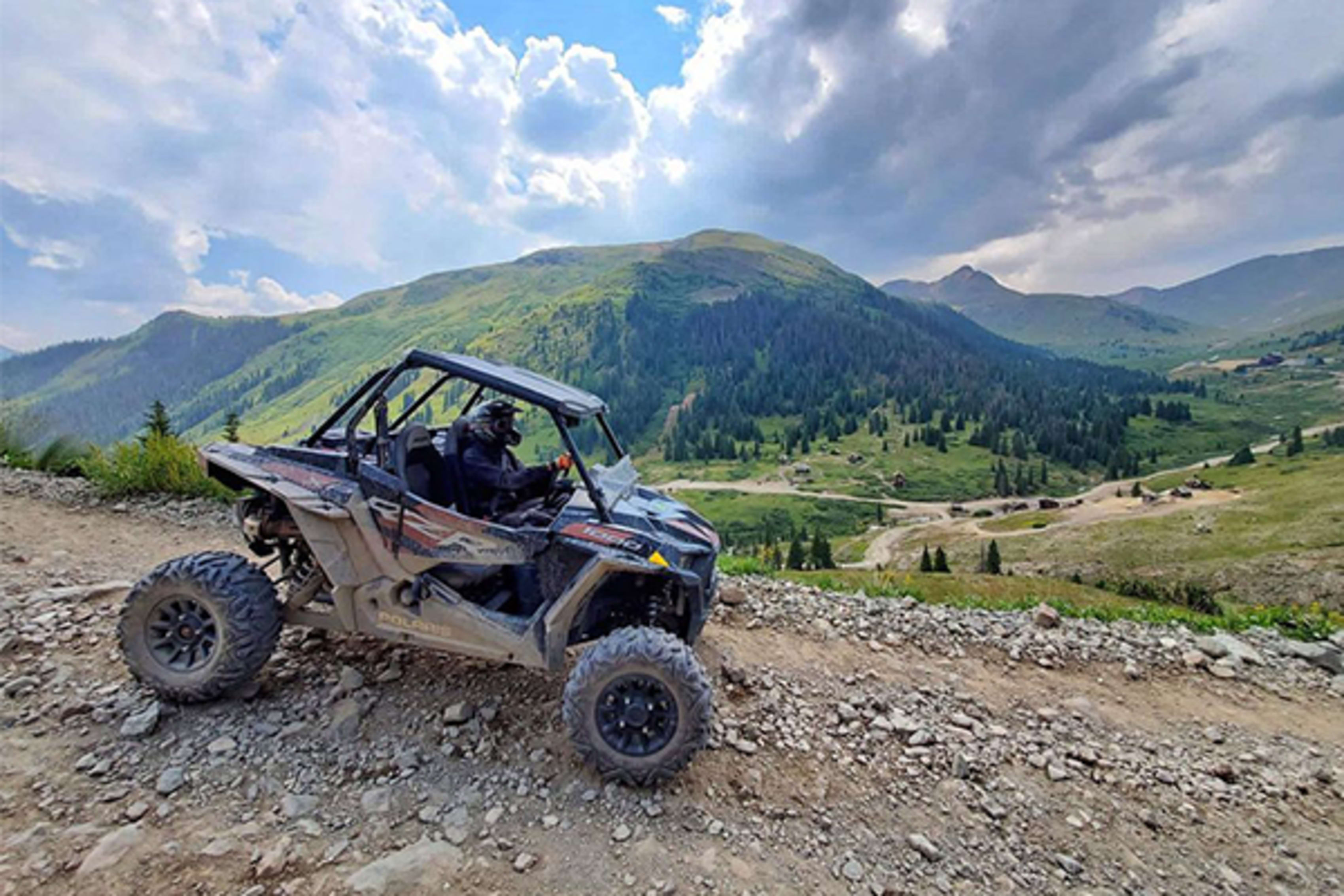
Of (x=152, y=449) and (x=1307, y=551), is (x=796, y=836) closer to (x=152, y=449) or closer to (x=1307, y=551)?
(x=152, y=449)

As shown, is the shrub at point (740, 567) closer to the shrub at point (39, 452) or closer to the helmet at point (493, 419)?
the helmet at point (493, 419)

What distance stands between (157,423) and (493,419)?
14163mm

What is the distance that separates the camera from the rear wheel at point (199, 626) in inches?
194

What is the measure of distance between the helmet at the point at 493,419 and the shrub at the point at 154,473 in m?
7.97

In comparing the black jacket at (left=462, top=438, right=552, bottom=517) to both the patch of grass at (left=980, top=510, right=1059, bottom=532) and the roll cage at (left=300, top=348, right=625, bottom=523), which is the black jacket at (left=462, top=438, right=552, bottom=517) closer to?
the roll cage at (left=300, top=348, right=625, bottom=523)

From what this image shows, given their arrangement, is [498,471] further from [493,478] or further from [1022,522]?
[1022,522]

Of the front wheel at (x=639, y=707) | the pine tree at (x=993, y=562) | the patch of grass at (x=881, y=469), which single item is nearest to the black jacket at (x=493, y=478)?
the front wheel at (x=639, y=707)

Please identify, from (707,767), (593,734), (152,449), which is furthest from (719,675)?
(152,449)

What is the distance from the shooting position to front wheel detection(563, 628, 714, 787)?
14.9 ft

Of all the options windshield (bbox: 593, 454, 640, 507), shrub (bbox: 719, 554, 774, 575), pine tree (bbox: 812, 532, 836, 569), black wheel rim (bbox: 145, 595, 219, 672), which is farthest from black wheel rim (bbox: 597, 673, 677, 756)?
pine tree (bbox: 812, 532, 836, 569)

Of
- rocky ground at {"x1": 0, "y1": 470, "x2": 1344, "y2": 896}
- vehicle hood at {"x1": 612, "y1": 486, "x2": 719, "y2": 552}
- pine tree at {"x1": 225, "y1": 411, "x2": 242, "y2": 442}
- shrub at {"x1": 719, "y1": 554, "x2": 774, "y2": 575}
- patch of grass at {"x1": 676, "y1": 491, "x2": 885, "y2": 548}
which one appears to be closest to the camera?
rocky ground at {"x1": 0, "y1": 470, "x2": 1344, "y2": 896}

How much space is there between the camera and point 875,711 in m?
5.91

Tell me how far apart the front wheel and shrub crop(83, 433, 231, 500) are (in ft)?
31.5

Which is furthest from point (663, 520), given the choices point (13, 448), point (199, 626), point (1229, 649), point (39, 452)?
point (13, 448)
